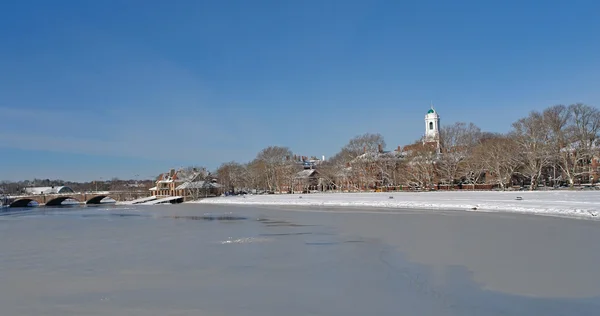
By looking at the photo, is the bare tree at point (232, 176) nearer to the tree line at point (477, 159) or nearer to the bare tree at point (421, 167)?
the tree line at point (477, 159)

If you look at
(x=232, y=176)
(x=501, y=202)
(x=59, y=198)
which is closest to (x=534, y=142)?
(x=501, y=202)

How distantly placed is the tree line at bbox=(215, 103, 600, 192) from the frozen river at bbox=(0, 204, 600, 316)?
143ft

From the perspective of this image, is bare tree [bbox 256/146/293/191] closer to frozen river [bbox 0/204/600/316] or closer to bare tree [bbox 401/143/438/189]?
bare tree [bbox 401/143/438/189]

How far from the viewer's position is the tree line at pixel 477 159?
190ft

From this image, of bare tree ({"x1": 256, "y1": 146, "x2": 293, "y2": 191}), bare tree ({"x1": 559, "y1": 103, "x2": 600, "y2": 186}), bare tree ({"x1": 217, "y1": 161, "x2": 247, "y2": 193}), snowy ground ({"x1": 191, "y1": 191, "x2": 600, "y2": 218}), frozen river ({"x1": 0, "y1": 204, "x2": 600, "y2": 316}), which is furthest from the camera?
bare tree ({"x1": 217, "y1": 161, "x2": 247, "y2": 193})

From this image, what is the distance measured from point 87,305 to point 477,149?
208 feet

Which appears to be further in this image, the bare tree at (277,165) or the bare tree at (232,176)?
the bare tree at (232,176)

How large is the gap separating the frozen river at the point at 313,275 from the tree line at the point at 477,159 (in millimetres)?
43474

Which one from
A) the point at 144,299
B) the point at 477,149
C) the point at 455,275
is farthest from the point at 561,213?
the point at 477,149

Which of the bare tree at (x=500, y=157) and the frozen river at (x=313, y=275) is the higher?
the bare tree at (x=500, y=157)

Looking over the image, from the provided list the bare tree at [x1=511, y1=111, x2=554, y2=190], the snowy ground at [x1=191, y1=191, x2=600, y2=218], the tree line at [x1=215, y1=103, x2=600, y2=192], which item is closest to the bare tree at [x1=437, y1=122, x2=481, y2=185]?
the tree line at [x1=215, y1=103, x2=600, y2=192]

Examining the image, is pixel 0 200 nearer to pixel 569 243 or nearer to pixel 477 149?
pixel 477 149

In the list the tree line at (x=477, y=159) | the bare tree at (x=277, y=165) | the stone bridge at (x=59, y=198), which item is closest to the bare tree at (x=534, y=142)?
the tree line at (x=477, y=159)

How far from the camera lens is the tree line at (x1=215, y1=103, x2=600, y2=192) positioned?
58.0 meters
